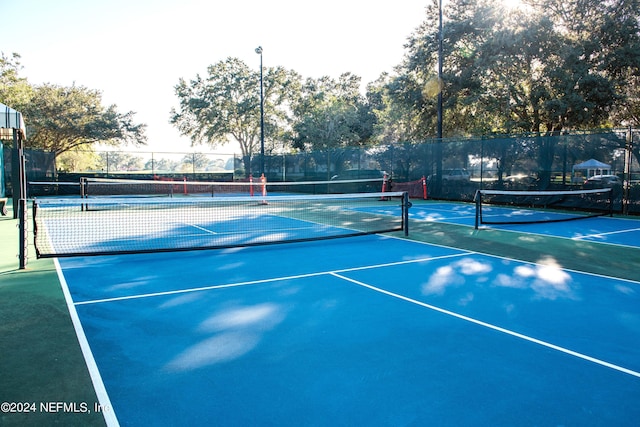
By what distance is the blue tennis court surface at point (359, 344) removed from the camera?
3.24 m

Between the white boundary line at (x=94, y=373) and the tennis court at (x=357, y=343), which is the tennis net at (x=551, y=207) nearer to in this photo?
the tennis court at (x=357, y=343)

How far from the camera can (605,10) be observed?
2055 cm

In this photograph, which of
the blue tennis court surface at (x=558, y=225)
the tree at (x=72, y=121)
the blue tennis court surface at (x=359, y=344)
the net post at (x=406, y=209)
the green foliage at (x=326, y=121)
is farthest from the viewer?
the green foliage at (x=326, y=121)

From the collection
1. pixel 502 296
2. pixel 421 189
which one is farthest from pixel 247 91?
pixel 502 296

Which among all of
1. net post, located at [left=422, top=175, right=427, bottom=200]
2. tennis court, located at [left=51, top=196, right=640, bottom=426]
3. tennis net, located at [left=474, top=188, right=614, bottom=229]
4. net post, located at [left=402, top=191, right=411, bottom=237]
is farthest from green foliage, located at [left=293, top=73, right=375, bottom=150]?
tennis court, located at [left=51, top=196, right=640, bottom=426]

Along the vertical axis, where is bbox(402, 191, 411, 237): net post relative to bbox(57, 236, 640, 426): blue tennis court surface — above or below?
above

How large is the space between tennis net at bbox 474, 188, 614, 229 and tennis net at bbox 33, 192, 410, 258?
364 cm

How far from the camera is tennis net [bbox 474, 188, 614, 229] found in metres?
15.4

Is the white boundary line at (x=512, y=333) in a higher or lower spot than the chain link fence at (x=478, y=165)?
lower

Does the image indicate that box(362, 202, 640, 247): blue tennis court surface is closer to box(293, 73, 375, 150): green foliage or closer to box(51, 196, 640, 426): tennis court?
box(51, 196, 640, 426): tennis court

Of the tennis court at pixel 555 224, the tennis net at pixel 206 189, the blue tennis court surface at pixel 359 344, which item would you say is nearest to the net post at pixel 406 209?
the tennis court at pixel 555 224

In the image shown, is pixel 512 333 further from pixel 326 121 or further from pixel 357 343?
pixel 326 121

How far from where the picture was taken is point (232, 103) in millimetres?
46469

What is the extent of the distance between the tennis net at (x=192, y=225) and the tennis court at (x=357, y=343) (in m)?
1.39
